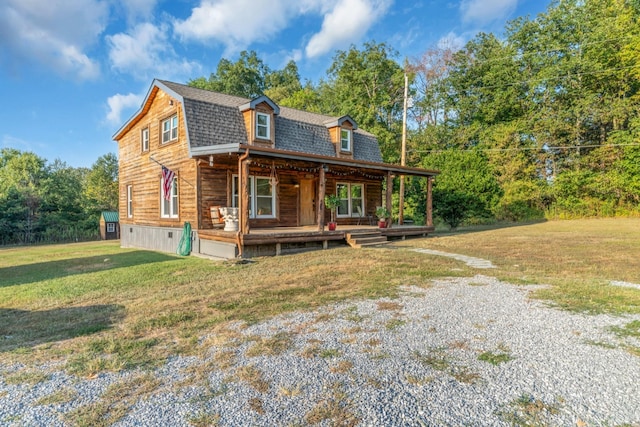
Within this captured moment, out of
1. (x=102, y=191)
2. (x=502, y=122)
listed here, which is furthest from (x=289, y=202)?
(x=102, y=191)

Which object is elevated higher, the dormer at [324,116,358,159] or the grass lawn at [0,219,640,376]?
the dormer at [324,116,358,159]

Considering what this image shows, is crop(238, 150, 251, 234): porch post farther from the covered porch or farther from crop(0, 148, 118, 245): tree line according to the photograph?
crop(0, 148, 118, 245): tree line

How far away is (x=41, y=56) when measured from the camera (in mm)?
24031

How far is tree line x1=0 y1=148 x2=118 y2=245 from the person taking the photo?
23.6m

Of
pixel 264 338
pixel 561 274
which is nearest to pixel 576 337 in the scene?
pixel 264 338

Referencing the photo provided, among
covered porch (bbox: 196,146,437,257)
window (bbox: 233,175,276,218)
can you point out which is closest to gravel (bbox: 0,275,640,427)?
covered porch (bbox: 196,146,437,257)

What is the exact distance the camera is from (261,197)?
513 inches

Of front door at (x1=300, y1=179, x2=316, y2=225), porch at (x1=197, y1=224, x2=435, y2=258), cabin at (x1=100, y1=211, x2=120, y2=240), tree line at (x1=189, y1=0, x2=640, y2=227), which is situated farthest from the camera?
cabin at (x1=100, y1=211, x2=120, y2=240)

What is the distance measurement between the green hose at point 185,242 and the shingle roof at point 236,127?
2842 mm

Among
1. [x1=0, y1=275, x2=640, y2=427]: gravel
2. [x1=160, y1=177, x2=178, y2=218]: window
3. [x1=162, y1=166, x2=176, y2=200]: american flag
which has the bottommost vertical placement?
A: [x1=0, y1=275, x2=640, y2=427]: gravel

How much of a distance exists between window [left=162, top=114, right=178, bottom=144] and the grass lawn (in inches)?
199

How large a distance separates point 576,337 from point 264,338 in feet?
11.5

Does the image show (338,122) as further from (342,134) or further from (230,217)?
(230,217)

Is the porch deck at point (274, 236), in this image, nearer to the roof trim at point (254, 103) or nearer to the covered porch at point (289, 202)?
the covered porch at point (289, 202)
